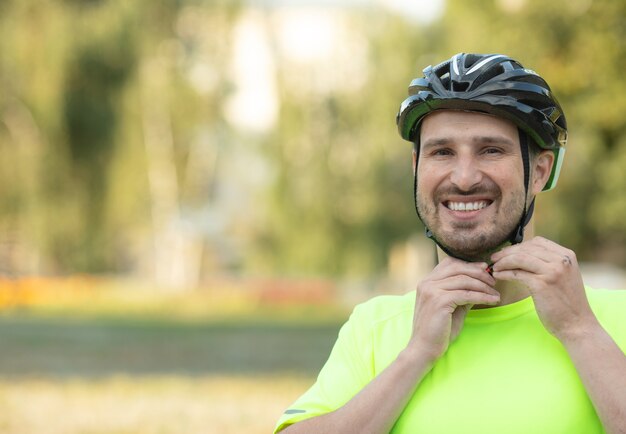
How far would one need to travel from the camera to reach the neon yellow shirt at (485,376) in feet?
8.74

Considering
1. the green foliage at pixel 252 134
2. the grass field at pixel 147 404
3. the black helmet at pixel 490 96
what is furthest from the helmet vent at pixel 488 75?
the green foliage at pixel 252 134

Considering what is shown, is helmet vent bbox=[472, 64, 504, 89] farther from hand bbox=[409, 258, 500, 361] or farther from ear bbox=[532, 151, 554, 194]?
hand bbox=[409, 258, 500, 361]

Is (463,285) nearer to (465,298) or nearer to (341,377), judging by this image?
(465,298)

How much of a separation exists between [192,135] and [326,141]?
23.5 feet

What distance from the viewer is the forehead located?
2.78 metres

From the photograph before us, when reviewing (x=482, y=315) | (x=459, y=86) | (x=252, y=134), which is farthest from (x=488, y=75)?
(x=252, y=134)

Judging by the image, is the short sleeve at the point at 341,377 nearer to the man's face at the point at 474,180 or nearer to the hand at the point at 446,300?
the hand at the point at 446,300

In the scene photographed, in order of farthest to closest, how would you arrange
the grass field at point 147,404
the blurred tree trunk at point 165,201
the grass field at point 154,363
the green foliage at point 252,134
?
the blurred tree trunk at point 165,201 → the green foliage at point 252,134 → the grass field at point 154,363 → the grass field at point 147,404

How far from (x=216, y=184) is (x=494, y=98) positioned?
1661 inches

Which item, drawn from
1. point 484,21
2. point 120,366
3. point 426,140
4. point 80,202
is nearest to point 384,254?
point 484,21

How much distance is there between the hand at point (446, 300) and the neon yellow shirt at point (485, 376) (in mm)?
93

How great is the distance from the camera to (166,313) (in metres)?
25.0

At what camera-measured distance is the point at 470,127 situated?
279cm

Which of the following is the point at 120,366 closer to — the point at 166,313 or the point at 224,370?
the point at 224,370
